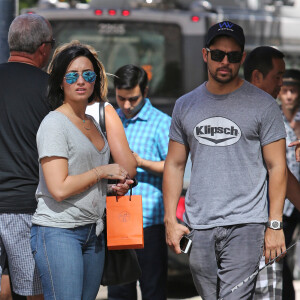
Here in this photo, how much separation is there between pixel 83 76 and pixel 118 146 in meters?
0.45

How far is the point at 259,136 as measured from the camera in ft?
15.7

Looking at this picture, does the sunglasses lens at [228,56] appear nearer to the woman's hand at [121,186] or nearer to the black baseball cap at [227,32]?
the black baseball cap at [227,32]

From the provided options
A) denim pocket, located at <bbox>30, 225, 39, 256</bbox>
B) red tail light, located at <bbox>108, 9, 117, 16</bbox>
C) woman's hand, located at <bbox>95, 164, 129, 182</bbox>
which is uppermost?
woman's hand, located at <bbox>95, 164, 129, 182</bbox>

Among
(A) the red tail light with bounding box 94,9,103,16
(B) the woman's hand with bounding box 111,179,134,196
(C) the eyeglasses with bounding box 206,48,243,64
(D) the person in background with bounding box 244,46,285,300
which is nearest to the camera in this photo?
(B) the woman's hand with bounding box 111,179,134,196

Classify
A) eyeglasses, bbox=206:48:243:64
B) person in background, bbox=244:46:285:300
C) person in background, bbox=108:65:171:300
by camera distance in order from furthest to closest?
person in background, bbox=108:65:171:300 → person in background, bbox=244:46:285:300 → eyeglasses, bbox=206:48:243:64

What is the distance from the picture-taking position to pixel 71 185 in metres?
4.51

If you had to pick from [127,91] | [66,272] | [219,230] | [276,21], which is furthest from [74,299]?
[276,21]

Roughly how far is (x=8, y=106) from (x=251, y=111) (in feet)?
4.32

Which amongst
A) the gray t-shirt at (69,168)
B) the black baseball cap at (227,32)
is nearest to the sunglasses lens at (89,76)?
the gray t-shirt at (69,168)

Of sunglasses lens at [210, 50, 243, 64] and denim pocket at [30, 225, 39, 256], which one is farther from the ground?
sunglasses lens at [210, 50, 243, 64]

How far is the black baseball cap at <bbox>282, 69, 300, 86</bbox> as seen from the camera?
294 inches

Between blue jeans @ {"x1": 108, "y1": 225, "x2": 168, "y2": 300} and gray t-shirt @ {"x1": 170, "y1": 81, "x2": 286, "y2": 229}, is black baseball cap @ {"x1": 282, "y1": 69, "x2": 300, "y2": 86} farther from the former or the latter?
gray t-shirt @ {"x1": 170, "y1": 81, "x2": 286, "y2": 229}

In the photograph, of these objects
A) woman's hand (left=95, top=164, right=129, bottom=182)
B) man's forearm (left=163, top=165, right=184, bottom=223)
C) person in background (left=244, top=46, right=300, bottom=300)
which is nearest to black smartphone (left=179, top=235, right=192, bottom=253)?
man's forearm (left=163, top=165, right=184, bottom=223)

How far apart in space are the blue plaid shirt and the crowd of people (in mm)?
1023
